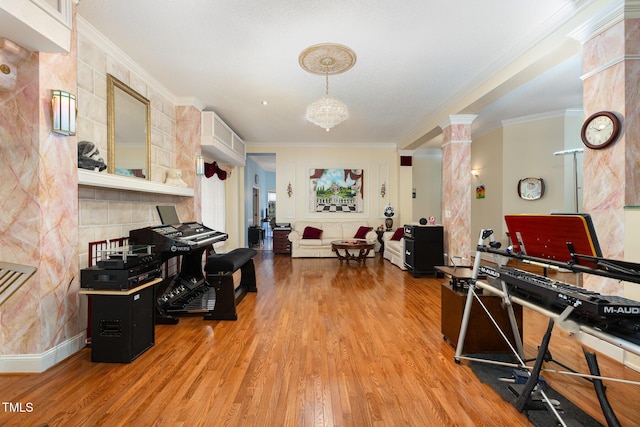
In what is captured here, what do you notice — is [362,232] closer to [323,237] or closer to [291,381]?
[323,237]

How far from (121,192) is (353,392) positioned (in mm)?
3234

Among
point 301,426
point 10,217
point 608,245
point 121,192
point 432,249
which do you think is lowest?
point 301,426

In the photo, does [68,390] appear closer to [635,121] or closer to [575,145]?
[635,121]

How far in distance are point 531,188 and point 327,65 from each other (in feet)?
16.8

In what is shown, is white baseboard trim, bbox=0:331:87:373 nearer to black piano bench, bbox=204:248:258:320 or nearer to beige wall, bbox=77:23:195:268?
beige wall, bbox=77:23:195:268

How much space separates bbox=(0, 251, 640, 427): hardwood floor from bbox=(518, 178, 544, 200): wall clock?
140 inches

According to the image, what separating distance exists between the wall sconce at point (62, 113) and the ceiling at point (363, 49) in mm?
968

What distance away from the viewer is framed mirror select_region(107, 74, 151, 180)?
10.4 feet

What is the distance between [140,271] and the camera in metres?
2.46

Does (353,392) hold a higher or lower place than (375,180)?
lower

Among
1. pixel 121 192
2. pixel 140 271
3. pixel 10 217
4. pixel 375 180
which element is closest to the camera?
pixel 10 217

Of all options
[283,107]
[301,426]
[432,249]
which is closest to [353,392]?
[301,426]

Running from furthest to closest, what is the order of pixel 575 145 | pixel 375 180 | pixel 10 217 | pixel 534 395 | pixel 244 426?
pixel 375 180 → pixel 575 145 → pixel 10 217 → pixel 534 395 → pixel 244 426

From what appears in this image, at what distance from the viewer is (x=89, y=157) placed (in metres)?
2.73
